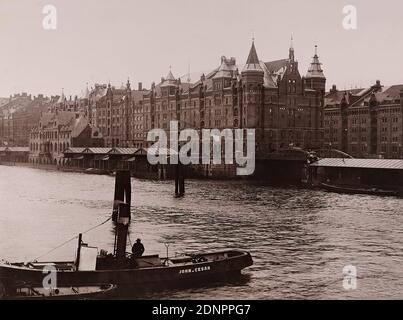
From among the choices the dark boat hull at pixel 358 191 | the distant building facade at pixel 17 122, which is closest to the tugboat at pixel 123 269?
the dark boat hull at pixel 358 191

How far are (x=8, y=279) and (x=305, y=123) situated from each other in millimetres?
100162

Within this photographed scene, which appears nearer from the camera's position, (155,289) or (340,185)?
(155,289)

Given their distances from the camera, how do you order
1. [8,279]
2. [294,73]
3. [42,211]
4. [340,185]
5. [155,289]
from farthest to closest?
[294,73], [340,185], [42,211], [155,289], [8,279]

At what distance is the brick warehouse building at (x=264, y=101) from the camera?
115 metres

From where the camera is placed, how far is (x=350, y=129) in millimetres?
134375

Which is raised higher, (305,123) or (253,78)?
(253,78)

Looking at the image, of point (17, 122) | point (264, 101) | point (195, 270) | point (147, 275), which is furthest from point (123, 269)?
point (17, 122)

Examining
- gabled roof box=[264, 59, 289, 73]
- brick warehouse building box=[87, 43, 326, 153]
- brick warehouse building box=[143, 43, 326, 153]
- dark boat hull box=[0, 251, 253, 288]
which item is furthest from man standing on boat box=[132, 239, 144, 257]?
gabled roof box=[264, 59, 289, 73]

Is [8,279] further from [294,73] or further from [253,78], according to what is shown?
[294,73]

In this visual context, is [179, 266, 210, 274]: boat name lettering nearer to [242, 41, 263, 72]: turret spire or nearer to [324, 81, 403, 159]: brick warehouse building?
[242, 41, 263, 72]: turret spire

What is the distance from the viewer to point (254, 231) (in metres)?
47.6

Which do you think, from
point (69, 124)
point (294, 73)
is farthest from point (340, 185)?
point (69, 124)

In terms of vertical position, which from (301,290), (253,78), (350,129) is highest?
(253,78)

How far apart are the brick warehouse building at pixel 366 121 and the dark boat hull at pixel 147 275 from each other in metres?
91.2
